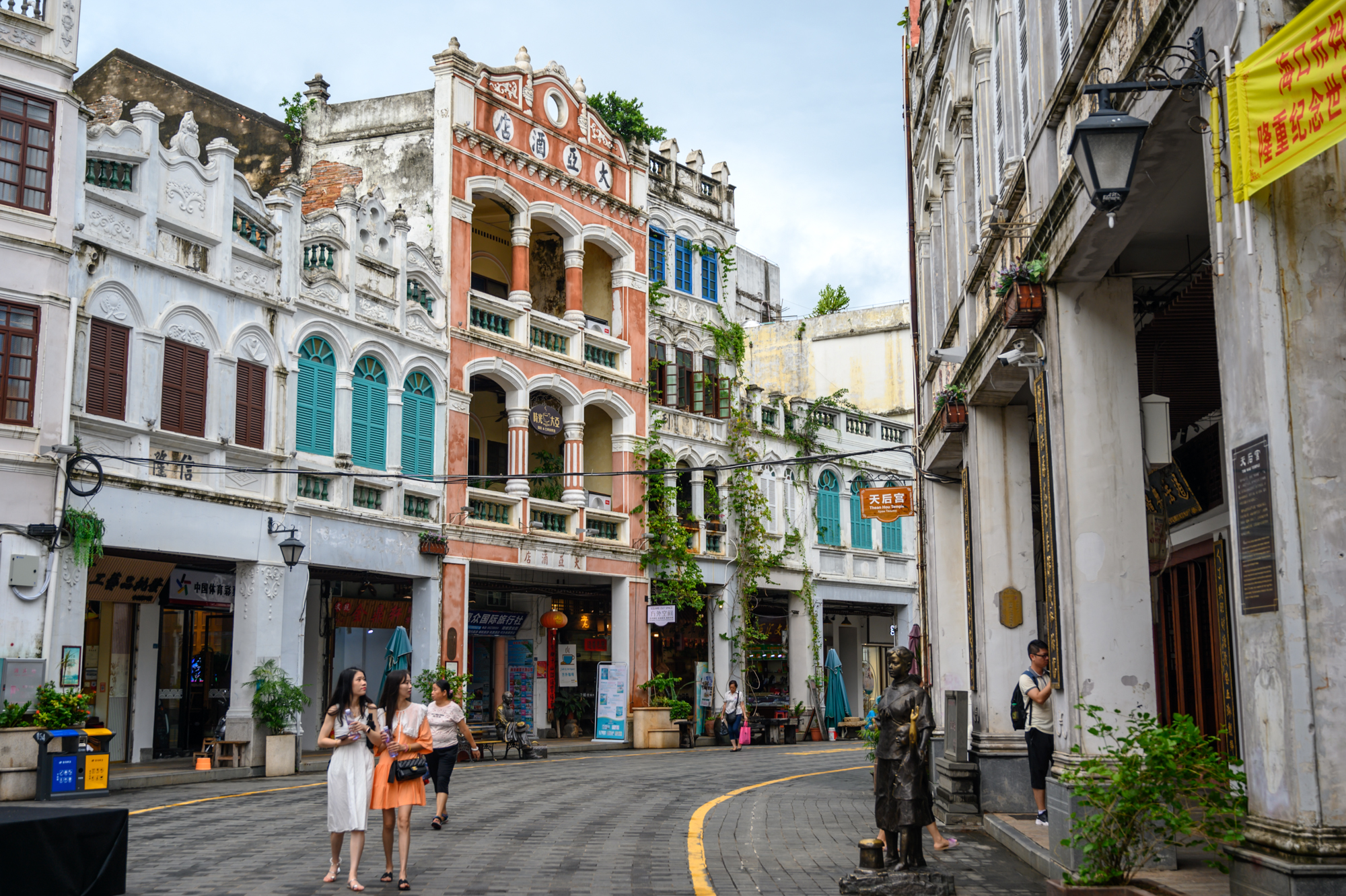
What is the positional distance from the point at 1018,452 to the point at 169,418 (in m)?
13.8

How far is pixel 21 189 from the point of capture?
18891 mm

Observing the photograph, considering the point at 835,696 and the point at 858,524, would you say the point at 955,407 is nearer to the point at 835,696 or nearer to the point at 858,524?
the point at 835,696

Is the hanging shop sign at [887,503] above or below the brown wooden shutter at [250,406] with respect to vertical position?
below

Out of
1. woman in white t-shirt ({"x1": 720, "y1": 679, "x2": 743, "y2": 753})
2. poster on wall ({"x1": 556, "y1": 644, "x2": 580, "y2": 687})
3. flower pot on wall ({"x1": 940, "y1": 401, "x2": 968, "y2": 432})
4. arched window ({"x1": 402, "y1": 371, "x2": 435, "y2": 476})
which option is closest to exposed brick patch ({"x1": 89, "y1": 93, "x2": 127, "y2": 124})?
arched window ({"x1": 402, "y1": 371, "x2": 435, "y2": 476})

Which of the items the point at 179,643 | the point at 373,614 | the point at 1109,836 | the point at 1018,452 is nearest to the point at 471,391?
the point at 373,614

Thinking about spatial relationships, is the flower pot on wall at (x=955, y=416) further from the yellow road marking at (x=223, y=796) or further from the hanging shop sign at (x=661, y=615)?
the hanging shop sign at (x=661, y=615)

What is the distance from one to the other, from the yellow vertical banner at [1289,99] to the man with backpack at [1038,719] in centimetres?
653

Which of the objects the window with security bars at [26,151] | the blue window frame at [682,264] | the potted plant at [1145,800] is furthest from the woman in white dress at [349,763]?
the blue window frame at [682,264]

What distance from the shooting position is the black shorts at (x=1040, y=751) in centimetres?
1198

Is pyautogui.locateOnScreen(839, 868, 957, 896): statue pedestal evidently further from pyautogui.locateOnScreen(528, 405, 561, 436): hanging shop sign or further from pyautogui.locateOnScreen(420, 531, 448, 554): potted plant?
pyautogui.locateOnScreen(528, 405, 561, 436): hanging shop sign

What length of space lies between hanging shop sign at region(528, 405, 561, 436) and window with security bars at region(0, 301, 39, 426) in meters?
12.5

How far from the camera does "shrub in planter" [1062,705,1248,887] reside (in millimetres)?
7047

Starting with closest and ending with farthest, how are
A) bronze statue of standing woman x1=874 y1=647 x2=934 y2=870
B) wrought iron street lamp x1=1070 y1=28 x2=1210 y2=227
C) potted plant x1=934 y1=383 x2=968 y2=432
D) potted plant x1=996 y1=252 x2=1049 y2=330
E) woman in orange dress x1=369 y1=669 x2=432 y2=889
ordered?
wrought iron street lamp x1=1070 y1=28 x2=1210 y2=227 < bronze statue of standing woman x1=874 y1=647 x2=934 y2=870 < woman in orange dress x1=369 y1=669 x2=432 y2=889 < potted plant x1=996 y1=252 x2=1049 y2=330 < potted plant x1=934 y1=383 x2=968 y2=432

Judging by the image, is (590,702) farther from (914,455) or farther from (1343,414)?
(1343,414)
